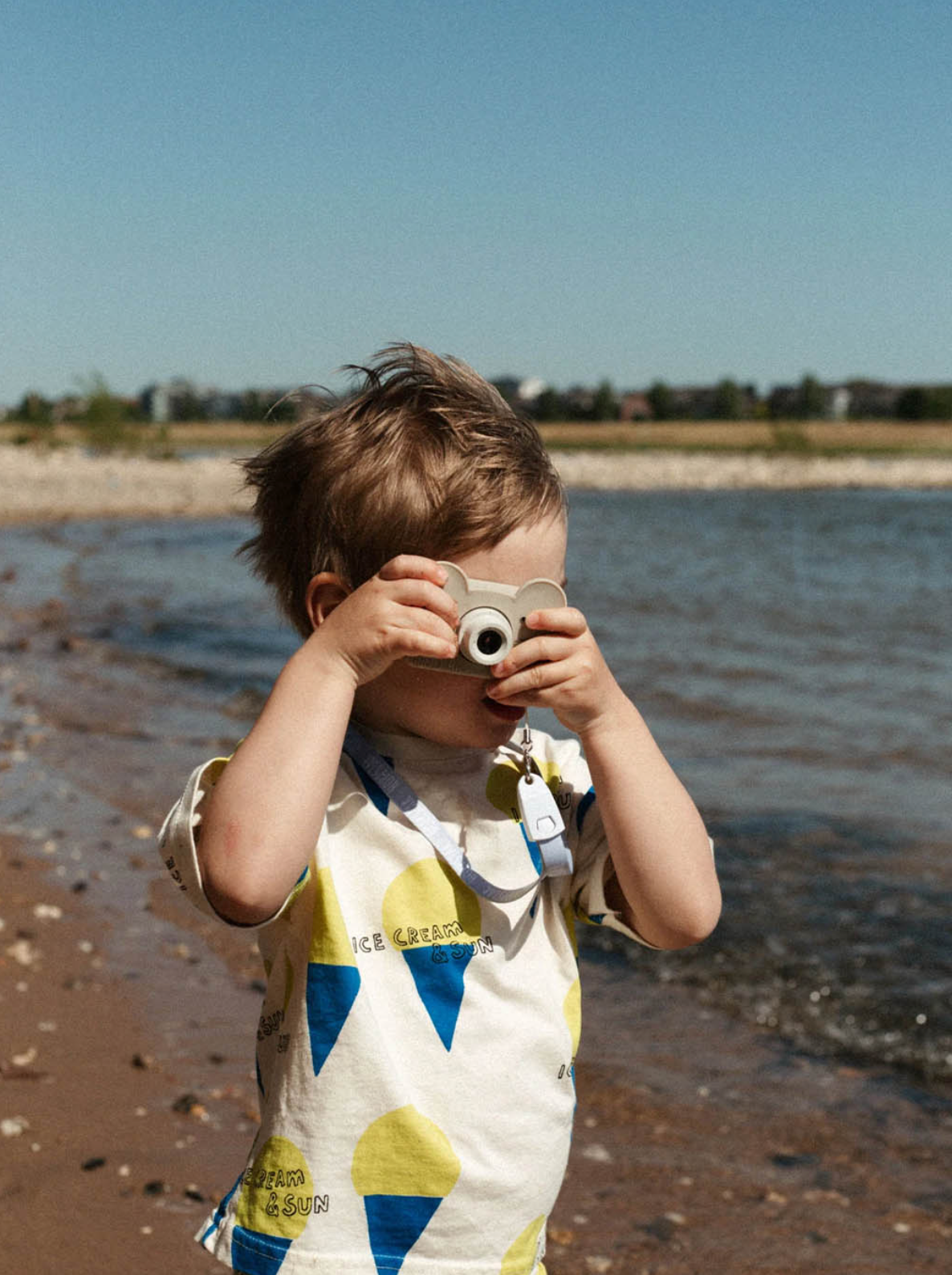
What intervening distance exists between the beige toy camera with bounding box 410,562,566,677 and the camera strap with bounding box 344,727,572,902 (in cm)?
23

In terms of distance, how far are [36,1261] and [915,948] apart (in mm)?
3341

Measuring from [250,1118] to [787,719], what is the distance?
20.7ft

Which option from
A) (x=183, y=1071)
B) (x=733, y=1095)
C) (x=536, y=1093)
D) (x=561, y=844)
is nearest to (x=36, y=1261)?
(x=183, y=1071)

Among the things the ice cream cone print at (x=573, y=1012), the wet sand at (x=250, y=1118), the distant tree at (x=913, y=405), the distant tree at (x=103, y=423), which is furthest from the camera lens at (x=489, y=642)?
the distant tree at (x=913, y=405)

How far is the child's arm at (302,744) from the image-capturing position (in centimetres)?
155

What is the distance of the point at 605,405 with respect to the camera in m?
113

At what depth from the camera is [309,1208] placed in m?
1.65

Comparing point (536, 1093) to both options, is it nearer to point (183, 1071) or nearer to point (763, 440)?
point (183, 1071)

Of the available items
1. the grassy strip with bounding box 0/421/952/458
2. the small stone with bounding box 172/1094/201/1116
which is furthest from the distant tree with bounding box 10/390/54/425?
the small stone with bounding box 172/1094/201/1116

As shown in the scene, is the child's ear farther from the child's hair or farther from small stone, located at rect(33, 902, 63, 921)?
small stone, located at rect(33, 902, 63, 921)

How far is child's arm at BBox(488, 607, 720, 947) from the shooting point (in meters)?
1.57

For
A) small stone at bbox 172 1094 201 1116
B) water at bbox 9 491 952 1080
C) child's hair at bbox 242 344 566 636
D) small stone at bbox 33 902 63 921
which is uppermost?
child's hair at bbox 242 344 566 636

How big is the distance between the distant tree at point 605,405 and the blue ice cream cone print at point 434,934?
112244 mm

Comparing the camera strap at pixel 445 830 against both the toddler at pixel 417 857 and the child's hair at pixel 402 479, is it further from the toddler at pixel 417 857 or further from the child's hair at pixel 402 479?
the child's hair at pixel 402 479
